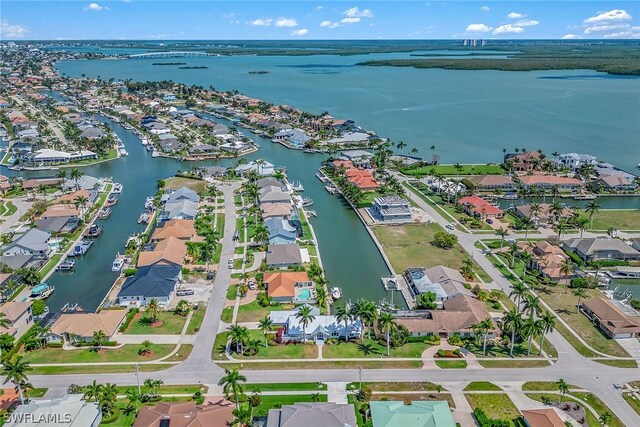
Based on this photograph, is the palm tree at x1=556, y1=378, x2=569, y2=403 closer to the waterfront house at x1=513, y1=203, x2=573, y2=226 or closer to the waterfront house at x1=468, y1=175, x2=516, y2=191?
the waterfront house at x1=513, y1=203, x2=573, y2=226

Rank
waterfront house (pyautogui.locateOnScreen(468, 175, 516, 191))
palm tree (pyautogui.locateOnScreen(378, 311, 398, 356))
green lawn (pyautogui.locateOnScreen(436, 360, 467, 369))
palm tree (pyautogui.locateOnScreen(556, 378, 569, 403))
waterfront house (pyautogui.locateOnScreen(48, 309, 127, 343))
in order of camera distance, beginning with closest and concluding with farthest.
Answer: palm tree (pyautogui.locateOnScreen(556, 378, 569, 403)) → green lawn (pyautogui.locateOnScreen(436, 360, 467, 369)) → palm tree (pyautogui.locateOnScreen(378, 311, 398, 356)) → waterfront house (pyautogui.locateOnScreen(48, 309, 127, 343)) → waterfront house (pyautogui.locateOnScreen(468, 175, 516, 191))

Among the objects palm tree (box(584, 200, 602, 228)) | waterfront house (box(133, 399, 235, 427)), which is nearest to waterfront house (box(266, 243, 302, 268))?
waterfront house (box(133, 399, 235, 427))

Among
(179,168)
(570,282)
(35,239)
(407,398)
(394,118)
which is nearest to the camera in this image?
(407,398)

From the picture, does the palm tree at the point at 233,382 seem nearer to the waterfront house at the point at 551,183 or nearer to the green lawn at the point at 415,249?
the green lawn at the point at 415,249

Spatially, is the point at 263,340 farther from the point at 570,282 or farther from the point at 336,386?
the point at 570,282

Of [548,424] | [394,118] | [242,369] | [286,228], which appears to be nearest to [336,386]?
[242,369]

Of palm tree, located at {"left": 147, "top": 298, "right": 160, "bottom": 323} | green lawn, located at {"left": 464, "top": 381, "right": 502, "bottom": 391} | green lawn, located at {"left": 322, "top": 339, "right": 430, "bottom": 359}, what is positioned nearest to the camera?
green lawn, located at {"left": 464, "top": 381, "right": 502, "bottom": 391}

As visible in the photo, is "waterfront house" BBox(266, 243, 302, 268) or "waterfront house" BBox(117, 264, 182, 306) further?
"waterfront house" BBox(266, 243, 302, 268)
